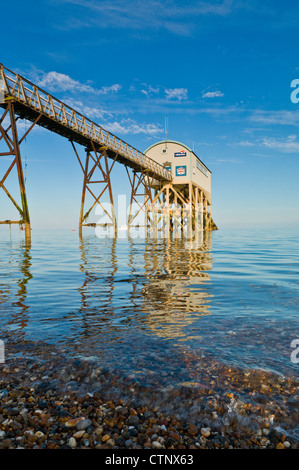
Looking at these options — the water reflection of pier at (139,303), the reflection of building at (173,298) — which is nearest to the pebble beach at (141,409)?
the water reflection of pier at (139,303)

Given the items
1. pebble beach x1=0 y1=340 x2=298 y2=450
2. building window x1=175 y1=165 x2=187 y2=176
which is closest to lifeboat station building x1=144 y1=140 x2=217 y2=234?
building window x1=175 y1=165 x2=187 y2=176

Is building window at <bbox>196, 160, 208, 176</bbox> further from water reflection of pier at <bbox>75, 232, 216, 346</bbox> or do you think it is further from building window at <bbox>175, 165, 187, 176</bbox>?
water reflection of pier at <bbox>75, 232, 216, 346</bbox>

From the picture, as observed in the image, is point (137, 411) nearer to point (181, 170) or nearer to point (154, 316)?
point (154, 316)

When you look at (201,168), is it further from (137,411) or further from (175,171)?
(137,411)

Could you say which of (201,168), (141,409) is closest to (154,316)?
(141,409)

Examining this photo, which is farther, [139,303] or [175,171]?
[175,171]

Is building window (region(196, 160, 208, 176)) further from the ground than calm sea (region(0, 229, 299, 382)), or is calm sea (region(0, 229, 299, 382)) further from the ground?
building window (region(196, 160, 208, 176))

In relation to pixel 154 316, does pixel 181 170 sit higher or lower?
higher

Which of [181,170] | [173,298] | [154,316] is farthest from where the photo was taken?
[181,170]

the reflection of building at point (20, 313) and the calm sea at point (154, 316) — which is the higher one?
the reflection of building at point (20, 313)

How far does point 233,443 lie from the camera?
1894 millimetres

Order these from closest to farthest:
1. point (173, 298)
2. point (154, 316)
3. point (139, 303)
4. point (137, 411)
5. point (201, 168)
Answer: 1. point (137, 411)
2. point (154, 316)
3. point (139, 303)
4. point (173, 298)
5. point (201, 168)

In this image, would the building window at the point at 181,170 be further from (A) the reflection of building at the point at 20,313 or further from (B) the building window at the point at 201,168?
(A) the reflection of building at the point at 20,313
